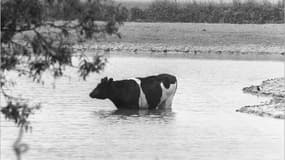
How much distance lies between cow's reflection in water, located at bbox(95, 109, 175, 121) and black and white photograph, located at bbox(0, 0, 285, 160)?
0.06 feet

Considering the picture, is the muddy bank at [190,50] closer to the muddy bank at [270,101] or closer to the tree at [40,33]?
the muddy bank at [270,101]

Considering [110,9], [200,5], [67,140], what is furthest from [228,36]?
[110,9]

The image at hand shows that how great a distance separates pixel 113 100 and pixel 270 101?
3180mm

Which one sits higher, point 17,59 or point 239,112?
point 17,59

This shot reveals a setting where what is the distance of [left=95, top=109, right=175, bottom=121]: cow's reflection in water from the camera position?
1816cm

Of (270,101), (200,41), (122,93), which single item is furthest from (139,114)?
(200,41)

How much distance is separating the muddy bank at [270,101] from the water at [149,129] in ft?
0.83

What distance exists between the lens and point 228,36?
153ft

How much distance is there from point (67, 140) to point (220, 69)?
1910 centimetres

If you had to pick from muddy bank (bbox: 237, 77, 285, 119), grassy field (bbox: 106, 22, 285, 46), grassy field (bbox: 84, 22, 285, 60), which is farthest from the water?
grassy field (bbox: 106, 22, 285, 46)

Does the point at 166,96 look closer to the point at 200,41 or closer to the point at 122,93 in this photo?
the point at 122,93

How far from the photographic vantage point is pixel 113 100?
1947cm

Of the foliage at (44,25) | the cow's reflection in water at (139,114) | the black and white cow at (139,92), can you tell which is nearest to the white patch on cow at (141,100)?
the black and white cow at (139,92)

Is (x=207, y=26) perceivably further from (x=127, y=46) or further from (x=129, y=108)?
(x=129, y=108)
